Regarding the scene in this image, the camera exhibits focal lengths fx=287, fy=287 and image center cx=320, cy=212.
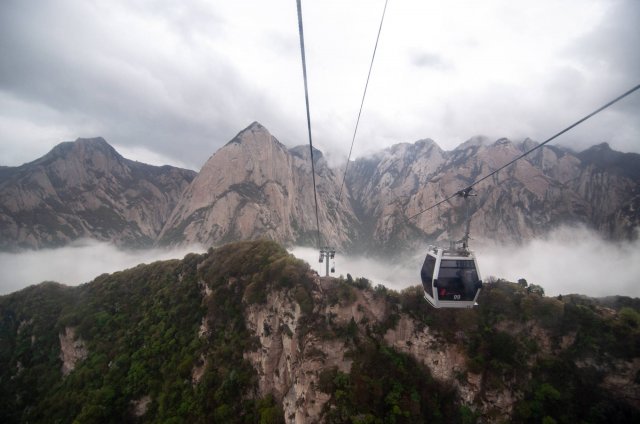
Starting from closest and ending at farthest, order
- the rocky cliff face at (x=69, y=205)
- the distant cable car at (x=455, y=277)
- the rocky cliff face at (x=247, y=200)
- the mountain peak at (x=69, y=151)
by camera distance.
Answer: the distant cable car at (x=455, y=277)
the rocky cliff face at (x=247, y=200)
the rocky cliff face at (x=69, y=205)
the mountain peak at (x=69, y=151)

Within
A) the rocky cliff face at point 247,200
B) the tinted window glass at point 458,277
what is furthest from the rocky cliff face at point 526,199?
the tinted window glass at point 458,277

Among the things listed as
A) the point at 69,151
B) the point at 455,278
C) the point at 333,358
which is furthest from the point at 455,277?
the point at 69,151

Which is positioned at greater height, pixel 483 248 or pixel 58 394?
pixel 483 248

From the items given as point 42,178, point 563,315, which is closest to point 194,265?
point 563,315

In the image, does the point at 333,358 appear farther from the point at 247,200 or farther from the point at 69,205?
the point at 69,205

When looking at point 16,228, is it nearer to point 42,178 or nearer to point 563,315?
point 42,178

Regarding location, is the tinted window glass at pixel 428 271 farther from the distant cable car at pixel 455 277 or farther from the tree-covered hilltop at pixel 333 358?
the tree-covered hilltop at pixel 333 358

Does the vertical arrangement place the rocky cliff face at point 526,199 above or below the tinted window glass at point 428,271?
above

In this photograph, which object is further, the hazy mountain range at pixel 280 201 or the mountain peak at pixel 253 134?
the mountain peak at pixel 253 134
